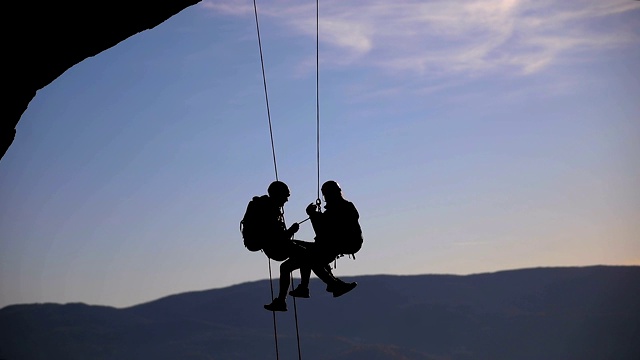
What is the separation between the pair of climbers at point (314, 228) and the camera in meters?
12.6

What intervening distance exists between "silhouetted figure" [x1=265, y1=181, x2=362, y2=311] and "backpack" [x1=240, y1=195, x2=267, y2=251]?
66cm

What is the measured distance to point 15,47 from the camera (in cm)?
1096

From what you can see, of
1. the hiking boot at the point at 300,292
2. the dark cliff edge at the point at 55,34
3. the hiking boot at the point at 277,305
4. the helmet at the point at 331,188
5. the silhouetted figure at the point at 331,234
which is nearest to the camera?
the dark cliff edge at the point at 55,34

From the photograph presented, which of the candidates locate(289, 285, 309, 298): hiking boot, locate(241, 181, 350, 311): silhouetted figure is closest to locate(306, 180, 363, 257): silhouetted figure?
locate(241, 181, 350, 311): silhouetted figure

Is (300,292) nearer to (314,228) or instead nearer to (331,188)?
(314,228)

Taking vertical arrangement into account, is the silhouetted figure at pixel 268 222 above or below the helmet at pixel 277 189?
below

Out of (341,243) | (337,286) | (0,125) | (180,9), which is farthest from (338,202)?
(0,125)

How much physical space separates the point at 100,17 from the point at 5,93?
5.43 feet

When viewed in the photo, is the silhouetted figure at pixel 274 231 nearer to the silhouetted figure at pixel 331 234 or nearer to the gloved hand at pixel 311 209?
the silhouetted figure at pixel 331 234

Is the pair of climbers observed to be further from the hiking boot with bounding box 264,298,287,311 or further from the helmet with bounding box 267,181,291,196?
the hiking boot with bounding box 264,298,287,311

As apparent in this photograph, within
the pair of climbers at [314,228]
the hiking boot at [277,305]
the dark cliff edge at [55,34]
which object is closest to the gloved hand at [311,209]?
the pair of climbers at [314,228]

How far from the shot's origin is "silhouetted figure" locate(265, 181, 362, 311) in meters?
12.6

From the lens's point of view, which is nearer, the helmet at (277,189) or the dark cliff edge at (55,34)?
the dark cliff edge at (55,34)

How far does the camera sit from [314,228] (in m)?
12.9
